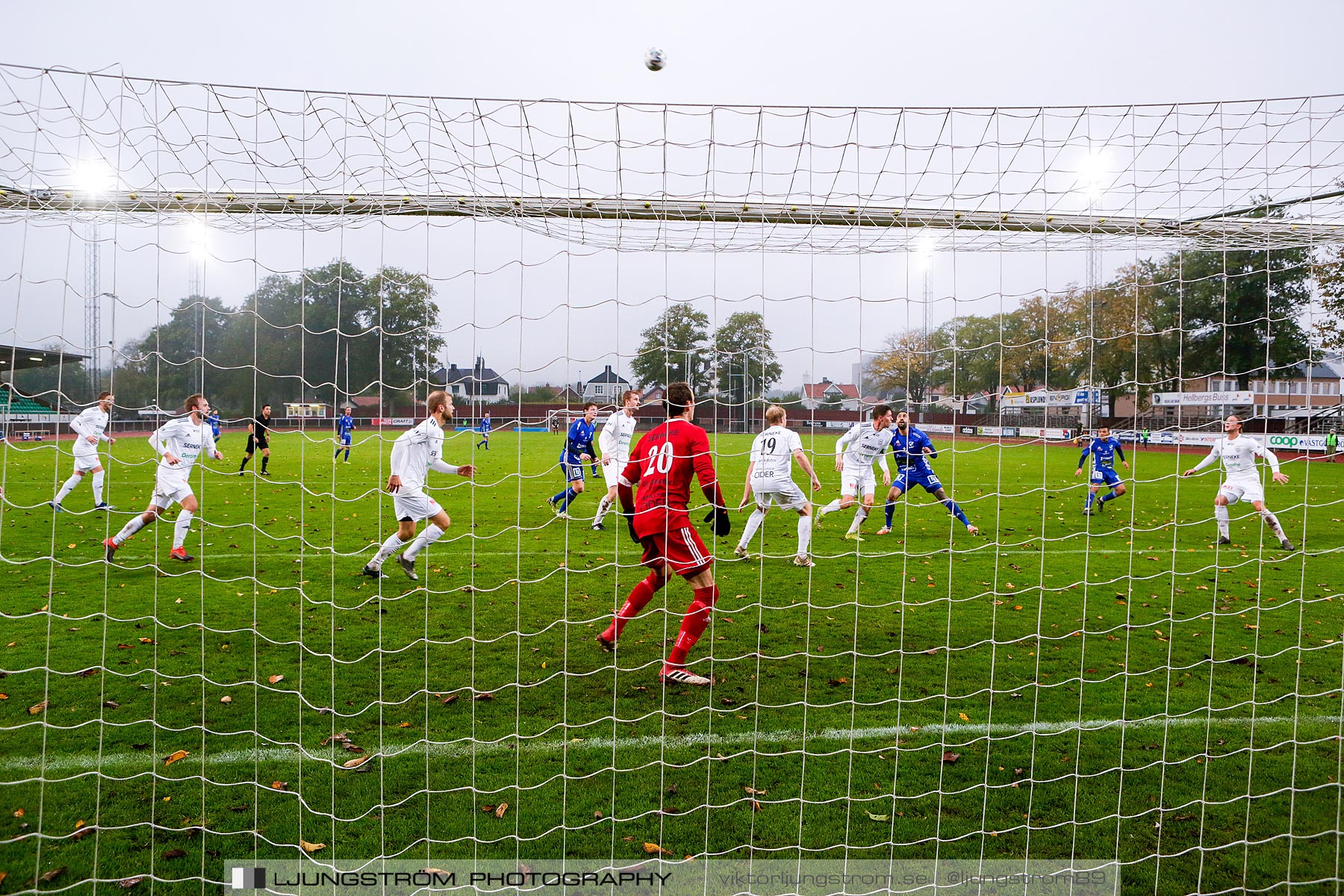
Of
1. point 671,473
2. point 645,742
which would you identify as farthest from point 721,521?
point 645,742

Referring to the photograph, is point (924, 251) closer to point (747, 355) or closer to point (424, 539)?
point (747, 355)

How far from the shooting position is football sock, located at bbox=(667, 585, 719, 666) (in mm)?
5090

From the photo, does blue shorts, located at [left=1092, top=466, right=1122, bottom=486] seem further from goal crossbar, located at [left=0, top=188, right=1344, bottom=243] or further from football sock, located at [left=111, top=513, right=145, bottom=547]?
football sock, located at [left=111, top=513, right=145, bottom=547]

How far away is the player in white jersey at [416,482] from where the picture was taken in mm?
7598

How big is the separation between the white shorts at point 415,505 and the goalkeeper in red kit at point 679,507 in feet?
10.7

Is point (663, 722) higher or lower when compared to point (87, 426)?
lower

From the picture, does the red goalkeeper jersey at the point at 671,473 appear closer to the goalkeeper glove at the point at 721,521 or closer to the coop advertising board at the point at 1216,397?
the goalkeeper glove at the point at 721,521

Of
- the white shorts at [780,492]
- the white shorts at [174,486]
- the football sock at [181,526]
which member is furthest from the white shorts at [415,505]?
the white shorts at [780,492]

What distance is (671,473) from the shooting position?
4941 mm

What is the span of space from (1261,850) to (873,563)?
5.80 metres

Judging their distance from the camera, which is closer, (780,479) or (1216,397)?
(1216,397)

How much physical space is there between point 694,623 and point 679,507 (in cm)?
78

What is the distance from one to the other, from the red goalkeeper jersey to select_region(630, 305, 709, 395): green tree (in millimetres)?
344

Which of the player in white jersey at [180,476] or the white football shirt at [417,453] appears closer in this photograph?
the white football shirt at [417,453]
